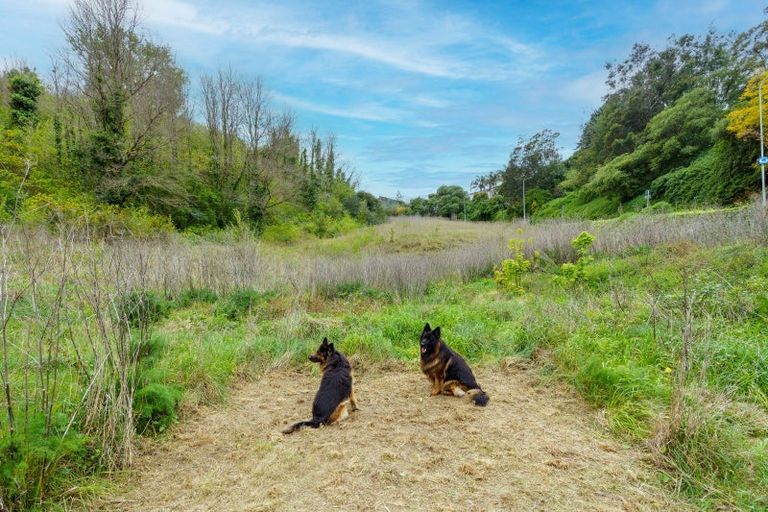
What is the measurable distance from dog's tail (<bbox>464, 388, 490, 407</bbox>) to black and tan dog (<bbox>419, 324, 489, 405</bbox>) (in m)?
0.06

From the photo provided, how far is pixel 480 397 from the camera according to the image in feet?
12.3

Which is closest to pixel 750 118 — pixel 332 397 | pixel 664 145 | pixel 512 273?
pixel 664 145

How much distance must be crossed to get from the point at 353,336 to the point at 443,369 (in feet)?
6.03

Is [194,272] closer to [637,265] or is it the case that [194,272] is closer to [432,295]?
[432,295]

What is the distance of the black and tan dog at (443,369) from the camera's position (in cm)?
394

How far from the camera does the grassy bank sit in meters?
2.57

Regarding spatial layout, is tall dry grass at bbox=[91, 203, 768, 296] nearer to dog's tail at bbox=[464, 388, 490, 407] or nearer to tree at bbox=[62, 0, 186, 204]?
dog's tail at bbox=[464, 388, 490, 407]

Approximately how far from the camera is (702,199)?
24.7m

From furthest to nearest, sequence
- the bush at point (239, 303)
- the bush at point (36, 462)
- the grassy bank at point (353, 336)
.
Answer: the bush at point (239, 303)
the grassy bank at point (353, 336)
the bush at point (36, 462)

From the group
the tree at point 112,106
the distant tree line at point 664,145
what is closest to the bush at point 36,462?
the tree at point 112,106

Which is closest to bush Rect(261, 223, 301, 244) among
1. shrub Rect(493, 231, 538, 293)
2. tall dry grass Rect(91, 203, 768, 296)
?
tall dry grass Rect(91, 203, 768, 296)

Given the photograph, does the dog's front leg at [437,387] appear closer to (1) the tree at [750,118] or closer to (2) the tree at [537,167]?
(1) the tree at [750,118]

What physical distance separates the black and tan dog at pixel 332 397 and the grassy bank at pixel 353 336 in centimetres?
123

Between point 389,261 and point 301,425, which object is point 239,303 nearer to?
point 389,261
